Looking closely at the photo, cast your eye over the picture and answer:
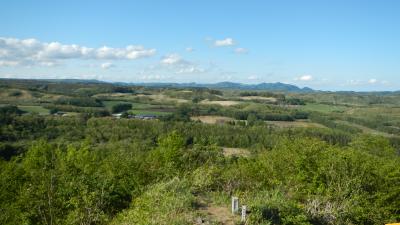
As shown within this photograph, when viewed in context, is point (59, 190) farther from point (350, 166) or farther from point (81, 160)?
point (350, 166)

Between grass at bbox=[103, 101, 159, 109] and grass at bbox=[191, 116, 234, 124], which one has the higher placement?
grass at bbox=[103, 101, 159, 109]

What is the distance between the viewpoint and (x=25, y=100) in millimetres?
128375

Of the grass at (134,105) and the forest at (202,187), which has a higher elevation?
the forest at (202,187)

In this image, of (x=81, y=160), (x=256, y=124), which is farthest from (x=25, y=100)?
(x=81, y=160)

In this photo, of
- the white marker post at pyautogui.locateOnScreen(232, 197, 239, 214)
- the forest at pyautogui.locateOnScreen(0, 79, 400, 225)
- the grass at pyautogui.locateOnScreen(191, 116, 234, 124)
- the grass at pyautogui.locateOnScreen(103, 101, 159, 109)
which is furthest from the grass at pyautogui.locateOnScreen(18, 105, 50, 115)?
the white marker post at pyautogui.locateOnScreen(232, 197, 239, 214)

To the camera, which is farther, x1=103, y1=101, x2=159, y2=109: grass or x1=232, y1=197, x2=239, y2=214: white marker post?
x1=103, y1=101, x2=159, y2=109: grass

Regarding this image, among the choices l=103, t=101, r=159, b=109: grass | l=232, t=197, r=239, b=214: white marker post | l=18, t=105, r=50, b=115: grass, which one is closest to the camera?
l=232, t=197, r=239, b=214: white marker post

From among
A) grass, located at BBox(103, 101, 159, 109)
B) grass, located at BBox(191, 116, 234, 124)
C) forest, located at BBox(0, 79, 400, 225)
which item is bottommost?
grass, located at BBox(191, 116, 234, 124)

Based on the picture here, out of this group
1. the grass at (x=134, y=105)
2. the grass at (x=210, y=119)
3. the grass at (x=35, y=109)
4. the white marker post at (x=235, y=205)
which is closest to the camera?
the white marker post at (x=235, y=205)

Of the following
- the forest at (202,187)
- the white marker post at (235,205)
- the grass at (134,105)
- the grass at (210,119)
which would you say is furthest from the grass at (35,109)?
the white marker post at (235,205)

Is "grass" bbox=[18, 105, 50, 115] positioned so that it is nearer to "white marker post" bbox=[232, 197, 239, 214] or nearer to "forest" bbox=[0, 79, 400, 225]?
"forest" bbox=[0, 79, 400, 225]

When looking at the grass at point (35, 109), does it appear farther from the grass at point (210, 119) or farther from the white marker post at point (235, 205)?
the white marker post at point (235, 205)

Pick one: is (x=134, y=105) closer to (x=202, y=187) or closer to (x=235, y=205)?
(x=202, y=187)

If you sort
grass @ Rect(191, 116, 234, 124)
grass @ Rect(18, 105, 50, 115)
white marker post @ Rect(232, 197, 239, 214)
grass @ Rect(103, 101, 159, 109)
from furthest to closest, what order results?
grass @ Rect(103, 101, 159, 109)
grass @ Rect(191, 116, 234, 124)
grass @ Rect(18, 105, 50, 115)
white marker post @ Rect(232, 197, 239, 214)
